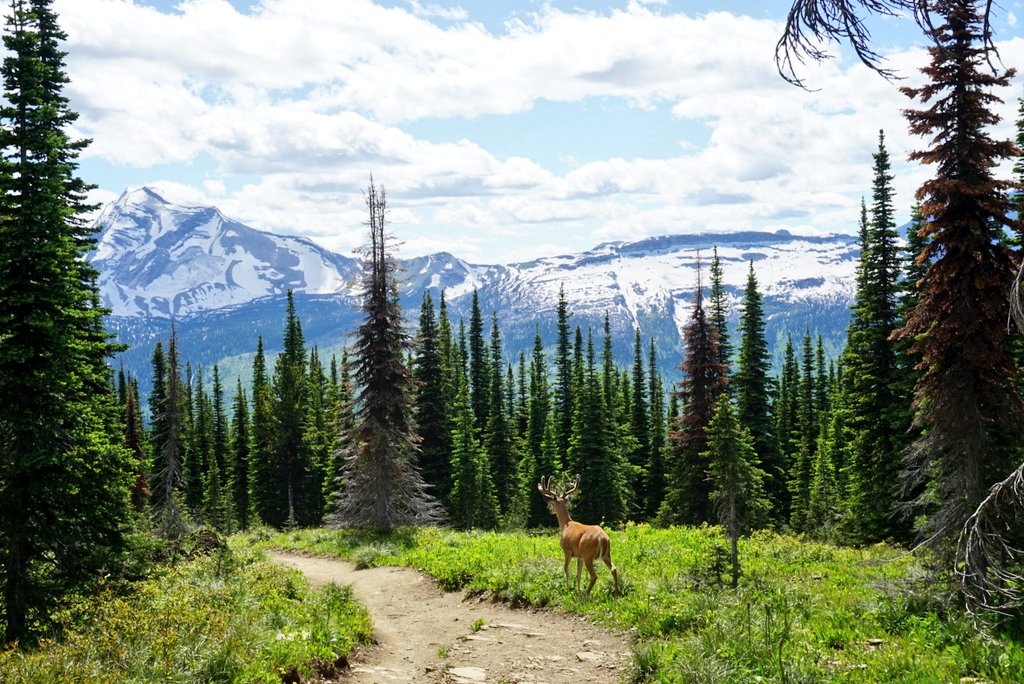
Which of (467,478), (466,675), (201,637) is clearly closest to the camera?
(201,637)

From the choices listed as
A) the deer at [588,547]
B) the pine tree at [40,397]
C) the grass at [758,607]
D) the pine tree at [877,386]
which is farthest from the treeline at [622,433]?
the pine tree at [40,397]

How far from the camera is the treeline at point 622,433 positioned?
28.8m

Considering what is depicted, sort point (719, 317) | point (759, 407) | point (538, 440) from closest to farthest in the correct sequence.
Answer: point (759, 407) < point (719, 317) < point (538, 440)

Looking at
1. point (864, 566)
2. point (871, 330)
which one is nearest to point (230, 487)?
point (871, 330)

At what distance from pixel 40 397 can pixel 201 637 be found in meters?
10.4

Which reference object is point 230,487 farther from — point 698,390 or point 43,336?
point 43,336

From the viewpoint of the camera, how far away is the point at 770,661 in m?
9.31

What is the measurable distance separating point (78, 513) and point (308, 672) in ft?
34.2

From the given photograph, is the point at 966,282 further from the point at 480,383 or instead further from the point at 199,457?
the point at 199,457

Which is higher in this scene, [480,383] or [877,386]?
[877,386]

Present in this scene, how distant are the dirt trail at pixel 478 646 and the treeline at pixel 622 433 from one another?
5.28 m

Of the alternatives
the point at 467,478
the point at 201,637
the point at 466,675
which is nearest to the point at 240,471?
the point at 467,478

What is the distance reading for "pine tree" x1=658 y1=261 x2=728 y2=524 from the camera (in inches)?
1448

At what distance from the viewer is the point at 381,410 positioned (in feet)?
102
